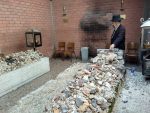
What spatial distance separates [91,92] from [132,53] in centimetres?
377

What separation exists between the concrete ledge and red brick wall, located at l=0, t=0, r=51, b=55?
99 centimetres

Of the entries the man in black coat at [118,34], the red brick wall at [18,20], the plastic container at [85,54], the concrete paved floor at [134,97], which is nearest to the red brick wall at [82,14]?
the plastic container at [85,54]

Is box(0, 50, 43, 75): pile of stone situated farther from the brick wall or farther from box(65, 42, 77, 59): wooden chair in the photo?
box(65, 42, 77, 59): wooden chair

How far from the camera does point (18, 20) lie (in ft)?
17.7

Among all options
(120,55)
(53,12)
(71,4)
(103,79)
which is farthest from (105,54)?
(53,12)

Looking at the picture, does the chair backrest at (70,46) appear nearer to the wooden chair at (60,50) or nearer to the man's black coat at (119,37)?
the wooden chair at (60,50)

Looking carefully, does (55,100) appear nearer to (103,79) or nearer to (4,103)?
(103,79)

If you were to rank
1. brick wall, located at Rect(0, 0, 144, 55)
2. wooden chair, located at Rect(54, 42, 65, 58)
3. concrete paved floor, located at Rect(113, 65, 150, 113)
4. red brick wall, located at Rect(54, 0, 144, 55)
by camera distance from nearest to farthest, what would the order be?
concrete paved floor, located at Rect(113, 65, 150, 113)
brick wall, located at Rect(0, 0, 144, 55)
red brick wall, located at Rect(54, 0, 144, 55)
wooden chair, located at Rect(54, 42, 65, 58)

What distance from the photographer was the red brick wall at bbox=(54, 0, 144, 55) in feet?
19.7

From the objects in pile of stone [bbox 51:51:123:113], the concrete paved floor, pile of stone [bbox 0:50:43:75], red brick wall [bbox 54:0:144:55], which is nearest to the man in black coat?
pile of stone [bbox 51:51:123:113]

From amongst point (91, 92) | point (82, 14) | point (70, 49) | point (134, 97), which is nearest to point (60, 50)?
point (70, 49)

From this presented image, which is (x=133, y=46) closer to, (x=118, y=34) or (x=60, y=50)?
(x=118, y=34)

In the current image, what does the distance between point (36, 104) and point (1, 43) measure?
2.44 m

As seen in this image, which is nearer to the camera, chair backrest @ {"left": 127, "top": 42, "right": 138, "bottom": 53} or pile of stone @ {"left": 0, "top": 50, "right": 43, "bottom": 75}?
→ pile of stone @ {"left": 0, "top": 50, "right": 43, "bottom": 75}
